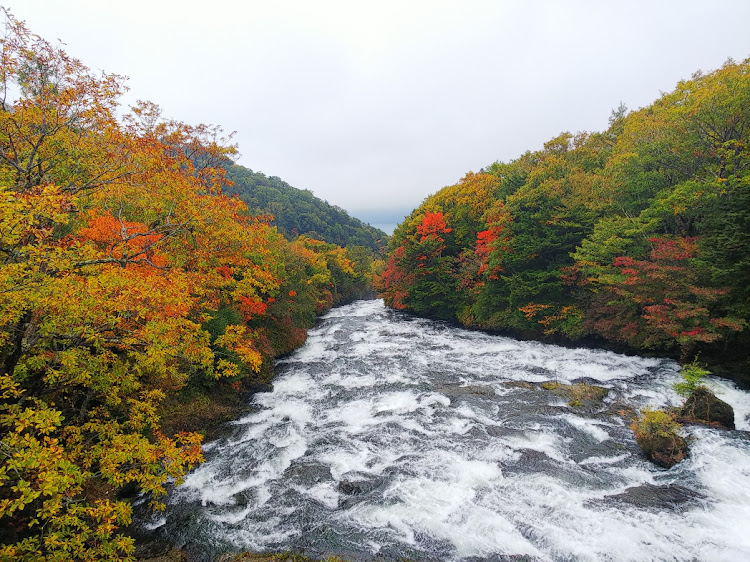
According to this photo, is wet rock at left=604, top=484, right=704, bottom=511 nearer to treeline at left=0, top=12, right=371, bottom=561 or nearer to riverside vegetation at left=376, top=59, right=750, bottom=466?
riverside vegetation at left=376, top=59, right=750, bottom=466

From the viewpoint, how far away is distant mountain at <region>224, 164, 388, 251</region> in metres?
119

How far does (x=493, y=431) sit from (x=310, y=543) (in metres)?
7.23

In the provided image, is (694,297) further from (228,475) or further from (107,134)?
(107,134)

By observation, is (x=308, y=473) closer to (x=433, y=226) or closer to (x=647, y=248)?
(x=647, y=248)

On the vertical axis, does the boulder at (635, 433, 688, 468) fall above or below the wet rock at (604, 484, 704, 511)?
above

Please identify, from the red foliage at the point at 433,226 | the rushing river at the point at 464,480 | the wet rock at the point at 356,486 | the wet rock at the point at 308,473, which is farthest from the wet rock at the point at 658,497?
the red foliage at the point at 433,226

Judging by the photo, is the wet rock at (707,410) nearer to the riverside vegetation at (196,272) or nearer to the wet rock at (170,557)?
the riverside vegetation at (196,272)

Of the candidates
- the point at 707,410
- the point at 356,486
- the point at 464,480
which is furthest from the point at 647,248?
the point at 356,486

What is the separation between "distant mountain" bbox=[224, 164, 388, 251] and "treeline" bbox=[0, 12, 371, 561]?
4019 inches

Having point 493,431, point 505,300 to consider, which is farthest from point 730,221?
point 505,300

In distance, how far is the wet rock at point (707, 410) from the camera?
467 inches

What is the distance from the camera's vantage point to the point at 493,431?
12.6 m

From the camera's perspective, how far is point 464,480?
9.85 meters

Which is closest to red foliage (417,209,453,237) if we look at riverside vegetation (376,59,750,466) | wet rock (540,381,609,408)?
riverside vegetation (376,59,750,466)
